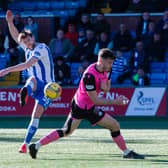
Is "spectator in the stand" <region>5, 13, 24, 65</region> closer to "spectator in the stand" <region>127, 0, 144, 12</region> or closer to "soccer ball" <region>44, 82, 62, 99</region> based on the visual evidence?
"spectator in the stand" <region>127, 0, 144, 12</region>

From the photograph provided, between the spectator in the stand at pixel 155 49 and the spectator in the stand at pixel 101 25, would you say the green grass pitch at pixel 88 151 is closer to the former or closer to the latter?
the spectator in the stand at pixel 155 49

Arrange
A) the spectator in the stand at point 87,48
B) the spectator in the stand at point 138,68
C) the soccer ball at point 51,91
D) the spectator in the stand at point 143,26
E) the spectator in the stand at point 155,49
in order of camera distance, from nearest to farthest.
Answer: the soccer ball at point 51,91, the spectator in the stand at point 138,68, the spectator in the stand at point 155,49, the spectator in the stand at point 87,48, the spectator in the stand at point 143,26

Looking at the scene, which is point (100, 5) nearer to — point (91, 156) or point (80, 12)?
point (80, 12)

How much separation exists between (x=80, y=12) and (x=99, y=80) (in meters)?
13.1

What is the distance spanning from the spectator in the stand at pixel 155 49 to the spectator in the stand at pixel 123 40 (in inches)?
28.1

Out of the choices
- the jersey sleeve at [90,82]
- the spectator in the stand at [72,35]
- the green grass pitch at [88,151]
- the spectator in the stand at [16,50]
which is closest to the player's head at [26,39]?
the jersey sleeve at [90,82]

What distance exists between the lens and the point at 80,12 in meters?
23.9

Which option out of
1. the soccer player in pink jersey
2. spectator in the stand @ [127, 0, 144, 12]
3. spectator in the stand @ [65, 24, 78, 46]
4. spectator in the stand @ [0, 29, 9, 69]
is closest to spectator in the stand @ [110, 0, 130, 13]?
spectator in the stand @ [127, 0, 144, 12]

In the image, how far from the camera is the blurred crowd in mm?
20531

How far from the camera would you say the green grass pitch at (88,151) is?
34.4 ft

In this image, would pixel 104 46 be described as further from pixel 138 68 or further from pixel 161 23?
pixel 161 23

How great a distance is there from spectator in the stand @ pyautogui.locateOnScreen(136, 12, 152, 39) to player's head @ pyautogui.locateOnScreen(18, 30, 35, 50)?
9.76 m

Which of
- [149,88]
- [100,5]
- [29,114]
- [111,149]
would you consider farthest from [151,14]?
[111,149]

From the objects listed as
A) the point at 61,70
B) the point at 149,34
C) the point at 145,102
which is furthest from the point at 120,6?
the point at 145,102
